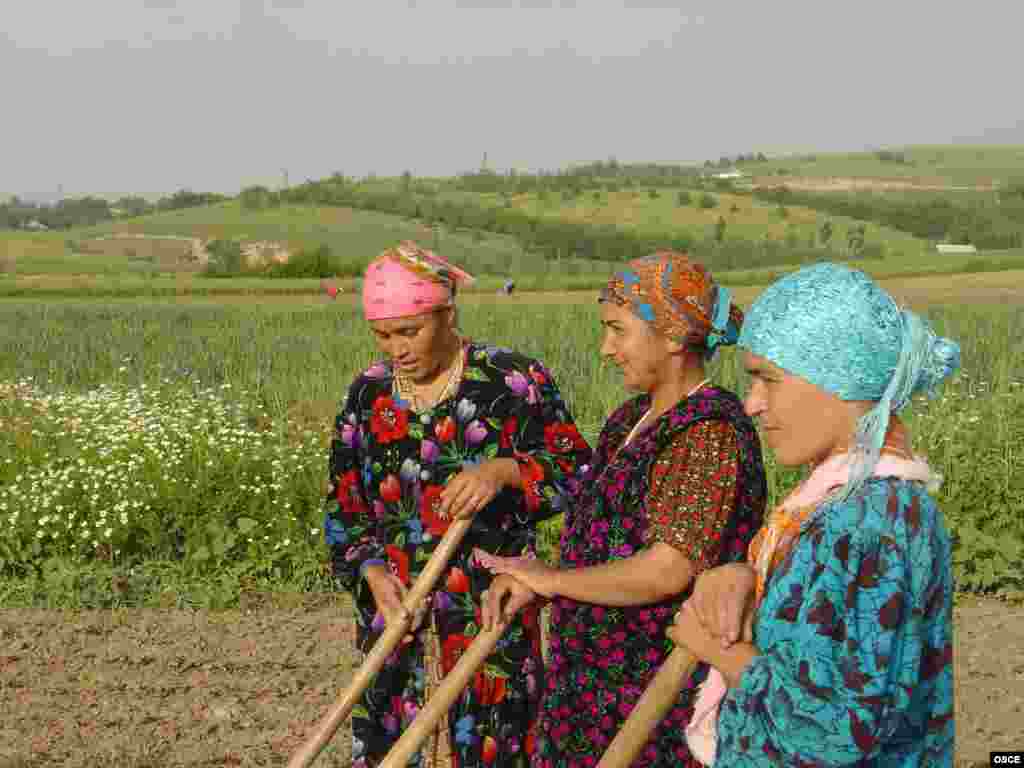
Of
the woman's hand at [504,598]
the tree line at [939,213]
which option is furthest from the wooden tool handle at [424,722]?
the tree line at [939,213]

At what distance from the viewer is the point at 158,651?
5594mm

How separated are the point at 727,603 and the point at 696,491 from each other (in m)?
0.49

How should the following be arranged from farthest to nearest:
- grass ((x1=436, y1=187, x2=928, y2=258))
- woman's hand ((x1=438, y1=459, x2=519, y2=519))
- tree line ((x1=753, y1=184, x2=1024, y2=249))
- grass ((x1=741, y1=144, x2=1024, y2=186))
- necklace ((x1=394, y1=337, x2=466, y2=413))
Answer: grass ((x1=741, y1=144, x2=1024, y2=186)) → tree line ((x1=753, y1=184, x2=1024, y2=249)) → grass ((x1=436, y1=187, x2=928, y2=258)) → necklace ((x1=394, y1=337, x2=466, y2=413)) → woman's hand ((x1=438, y1=459, x2=519, y2=519))

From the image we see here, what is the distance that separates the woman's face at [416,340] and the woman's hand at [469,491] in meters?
0.29

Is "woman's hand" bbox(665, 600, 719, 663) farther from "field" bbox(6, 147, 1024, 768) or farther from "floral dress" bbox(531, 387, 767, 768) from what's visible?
"field" bbox(6, 147, 1024, 768)

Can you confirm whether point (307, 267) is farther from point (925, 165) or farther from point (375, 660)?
point (925, 165)

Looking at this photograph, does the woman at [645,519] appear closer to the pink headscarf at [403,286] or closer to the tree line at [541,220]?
the pink headscarf at [403,286]

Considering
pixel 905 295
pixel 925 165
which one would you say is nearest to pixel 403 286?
pixel 905 295

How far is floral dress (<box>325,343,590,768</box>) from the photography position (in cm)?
286

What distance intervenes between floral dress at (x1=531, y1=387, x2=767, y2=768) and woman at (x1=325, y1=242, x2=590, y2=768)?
1.14 feet

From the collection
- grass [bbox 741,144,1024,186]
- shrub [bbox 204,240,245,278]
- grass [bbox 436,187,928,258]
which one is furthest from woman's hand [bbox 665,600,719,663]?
grass [bbox 741,144,1024,186]

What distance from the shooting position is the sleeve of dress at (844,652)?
1628mm

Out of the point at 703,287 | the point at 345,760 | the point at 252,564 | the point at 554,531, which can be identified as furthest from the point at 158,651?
the point at 703,287

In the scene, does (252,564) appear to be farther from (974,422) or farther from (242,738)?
(974,422)
